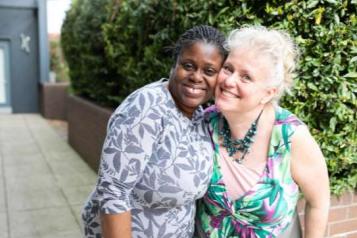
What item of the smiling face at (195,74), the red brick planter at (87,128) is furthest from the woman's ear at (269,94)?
the red brick planter at (87,128)

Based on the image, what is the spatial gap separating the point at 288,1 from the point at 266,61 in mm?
1060

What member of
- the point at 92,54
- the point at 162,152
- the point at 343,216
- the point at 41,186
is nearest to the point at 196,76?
the point at 162,152

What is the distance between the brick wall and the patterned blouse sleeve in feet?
A: 6.40

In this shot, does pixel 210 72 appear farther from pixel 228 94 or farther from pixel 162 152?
pixel 162 152

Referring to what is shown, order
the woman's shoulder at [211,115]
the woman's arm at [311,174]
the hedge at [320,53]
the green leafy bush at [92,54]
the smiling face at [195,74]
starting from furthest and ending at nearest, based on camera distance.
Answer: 1. the green leafy bush at [92,54]
2. the hedge at [320,53]
3. the woman's shoulder at [211,115]
4. the woman's arm at [311,174]
5. the smiling face at [195,74]

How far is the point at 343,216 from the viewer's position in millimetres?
3021

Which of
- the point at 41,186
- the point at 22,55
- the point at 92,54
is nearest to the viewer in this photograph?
the point at 41,186

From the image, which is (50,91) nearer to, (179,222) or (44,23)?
(44,23)

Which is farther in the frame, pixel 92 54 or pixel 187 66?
pixel 92 54

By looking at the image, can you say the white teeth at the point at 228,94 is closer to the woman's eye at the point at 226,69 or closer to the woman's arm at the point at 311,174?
the woman's eye at the point at 226,69

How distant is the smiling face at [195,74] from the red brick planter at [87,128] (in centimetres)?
379

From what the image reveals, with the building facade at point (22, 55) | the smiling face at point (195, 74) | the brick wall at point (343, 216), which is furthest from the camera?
the building facade at point (22, 55)

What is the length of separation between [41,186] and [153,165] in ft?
14.7

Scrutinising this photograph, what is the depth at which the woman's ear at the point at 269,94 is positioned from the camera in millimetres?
1722
